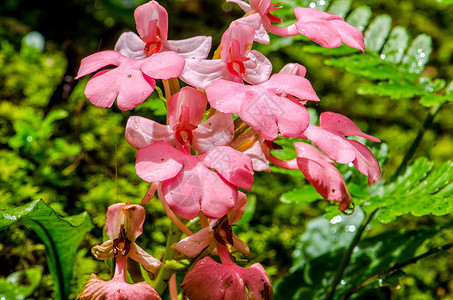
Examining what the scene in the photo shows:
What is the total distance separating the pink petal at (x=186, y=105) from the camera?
1.77ft

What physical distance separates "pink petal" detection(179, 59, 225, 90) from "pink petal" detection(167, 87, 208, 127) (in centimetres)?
1

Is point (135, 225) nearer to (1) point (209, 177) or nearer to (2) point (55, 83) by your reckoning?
(1) point (209, 177)

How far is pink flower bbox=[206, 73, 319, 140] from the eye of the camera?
47 cm

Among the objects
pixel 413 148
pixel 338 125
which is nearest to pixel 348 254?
pixel 413 148

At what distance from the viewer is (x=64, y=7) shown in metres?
1.96

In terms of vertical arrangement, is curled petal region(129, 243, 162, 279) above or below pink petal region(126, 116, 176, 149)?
below

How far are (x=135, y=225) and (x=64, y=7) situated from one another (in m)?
1.70

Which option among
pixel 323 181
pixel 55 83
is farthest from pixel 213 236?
pixel 55 83

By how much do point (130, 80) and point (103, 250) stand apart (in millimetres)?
227

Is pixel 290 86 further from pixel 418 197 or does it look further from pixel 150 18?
pixel 418 197

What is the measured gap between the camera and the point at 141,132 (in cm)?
52

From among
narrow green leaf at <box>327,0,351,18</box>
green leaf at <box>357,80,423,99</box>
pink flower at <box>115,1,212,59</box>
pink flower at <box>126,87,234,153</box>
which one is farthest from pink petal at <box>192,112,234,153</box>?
narrow green leaf at <box>327,0,351,18</box>

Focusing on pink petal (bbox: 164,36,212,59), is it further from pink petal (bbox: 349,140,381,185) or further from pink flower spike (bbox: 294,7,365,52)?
pink petal (bbox: 349,140,381,185)

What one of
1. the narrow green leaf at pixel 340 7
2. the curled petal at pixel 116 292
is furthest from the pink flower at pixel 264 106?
the narrow green leaf at pixel 340 7
